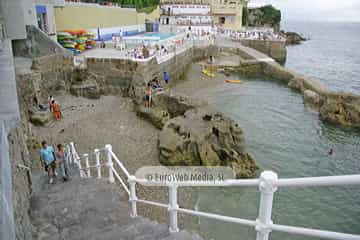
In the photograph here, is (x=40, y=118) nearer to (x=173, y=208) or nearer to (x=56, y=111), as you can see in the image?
(x=56, y=111)

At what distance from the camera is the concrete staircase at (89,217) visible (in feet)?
13.0

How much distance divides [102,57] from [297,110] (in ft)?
51.0

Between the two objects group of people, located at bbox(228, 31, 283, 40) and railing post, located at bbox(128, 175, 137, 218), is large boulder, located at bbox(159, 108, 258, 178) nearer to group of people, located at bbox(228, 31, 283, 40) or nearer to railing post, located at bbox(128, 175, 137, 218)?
railing post, located at bbox(128, 175, 137, 218)

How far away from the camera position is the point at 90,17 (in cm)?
2764

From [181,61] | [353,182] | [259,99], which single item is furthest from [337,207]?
[181,61]

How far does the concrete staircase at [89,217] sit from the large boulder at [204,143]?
485cm

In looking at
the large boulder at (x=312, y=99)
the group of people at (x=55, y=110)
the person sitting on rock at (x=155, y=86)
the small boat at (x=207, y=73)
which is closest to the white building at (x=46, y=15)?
the person sitting on rock at (x=155, y=86)

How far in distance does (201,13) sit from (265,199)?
2108 inches

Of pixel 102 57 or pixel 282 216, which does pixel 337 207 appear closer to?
pixel 282 216

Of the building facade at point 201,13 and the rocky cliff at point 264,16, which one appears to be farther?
the rocky cliff at point 264,16

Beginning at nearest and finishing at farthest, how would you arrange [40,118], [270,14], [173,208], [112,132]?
[173,208] < [40,118] < [112,132] < [270,14]

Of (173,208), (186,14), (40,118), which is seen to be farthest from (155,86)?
(186,14)

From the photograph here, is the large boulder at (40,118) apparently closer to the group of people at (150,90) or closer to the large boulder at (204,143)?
the group of people at (150,90)

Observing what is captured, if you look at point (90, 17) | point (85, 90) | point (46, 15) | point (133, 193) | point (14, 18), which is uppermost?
point (90, 17)
